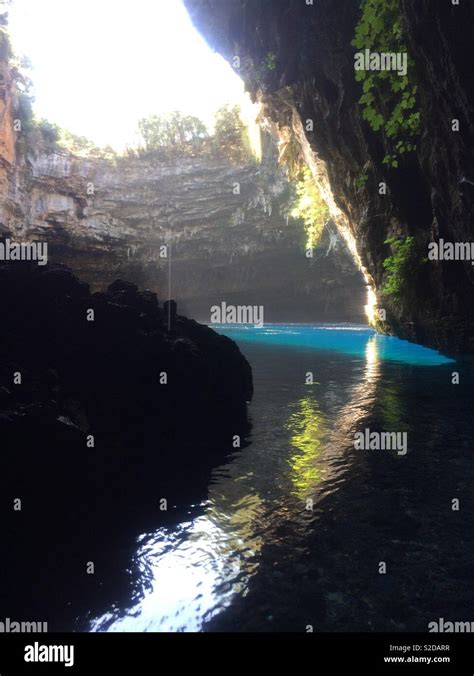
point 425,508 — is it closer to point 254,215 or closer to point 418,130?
point 418,130

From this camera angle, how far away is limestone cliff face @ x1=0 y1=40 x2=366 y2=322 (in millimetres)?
37000

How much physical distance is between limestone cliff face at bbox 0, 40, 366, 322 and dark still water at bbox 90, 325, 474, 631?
121 feet

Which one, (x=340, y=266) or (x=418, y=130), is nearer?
(x=418, y=130)

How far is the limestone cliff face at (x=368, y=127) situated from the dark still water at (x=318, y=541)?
7.29m

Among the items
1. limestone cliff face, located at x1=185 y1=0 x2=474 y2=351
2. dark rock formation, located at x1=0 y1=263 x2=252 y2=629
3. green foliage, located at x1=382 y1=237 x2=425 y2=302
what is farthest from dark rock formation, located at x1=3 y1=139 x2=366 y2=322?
dark rock formation, located at x1=0 y1=263 x2=252 y2=629

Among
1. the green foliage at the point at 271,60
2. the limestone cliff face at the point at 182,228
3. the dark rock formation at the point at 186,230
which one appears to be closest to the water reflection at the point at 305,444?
the green foliage at the point at 271,60

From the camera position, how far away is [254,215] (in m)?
45.4

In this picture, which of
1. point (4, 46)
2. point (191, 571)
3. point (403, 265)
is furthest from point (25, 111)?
point (191, 571)

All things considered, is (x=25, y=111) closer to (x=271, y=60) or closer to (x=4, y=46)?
(x=4, y=46)

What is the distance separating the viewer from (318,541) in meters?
3.46

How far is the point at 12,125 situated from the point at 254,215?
23.5 meters

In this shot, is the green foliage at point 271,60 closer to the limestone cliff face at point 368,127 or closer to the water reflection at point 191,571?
the limestone cliff face at point 368,127

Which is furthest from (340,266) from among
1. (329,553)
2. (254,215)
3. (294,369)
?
(329,553)

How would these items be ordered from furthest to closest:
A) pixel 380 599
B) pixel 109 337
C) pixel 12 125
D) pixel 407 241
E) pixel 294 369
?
pixel 12 125 < pixel 407 241 < pixel 294 369 < pixel 109 337 < pixel 380 599
